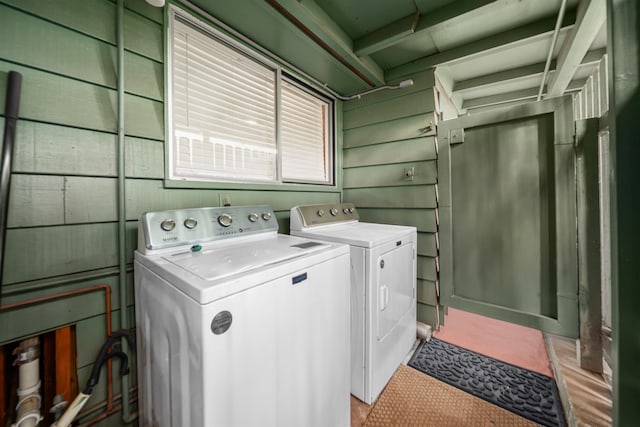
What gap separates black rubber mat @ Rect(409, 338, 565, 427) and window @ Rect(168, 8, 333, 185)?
70.9 inches

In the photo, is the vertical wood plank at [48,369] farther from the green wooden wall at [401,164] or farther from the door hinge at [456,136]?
the door hinge at [456,136]

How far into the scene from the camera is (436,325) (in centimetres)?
214

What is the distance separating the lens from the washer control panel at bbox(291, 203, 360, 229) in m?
1.75

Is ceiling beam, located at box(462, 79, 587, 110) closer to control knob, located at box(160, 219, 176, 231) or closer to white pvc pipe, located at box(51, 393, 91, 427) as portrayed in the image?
control knob, located at box(160, 219, 176, 231)

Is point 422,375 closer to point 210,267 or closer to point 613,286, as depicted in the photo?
point 613,286

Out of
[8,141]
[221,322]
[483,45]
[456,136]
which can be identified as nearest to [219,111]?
[8,141]

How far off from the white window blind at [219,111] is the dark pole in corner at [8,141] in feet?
1.82

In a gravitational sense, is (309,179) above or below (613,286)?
above

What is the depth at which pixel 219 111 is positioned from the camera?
62.9 inches

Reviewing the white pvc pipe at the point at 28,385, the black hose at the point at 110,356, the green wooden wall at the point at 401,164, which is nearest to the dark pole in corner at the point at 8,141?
the white pvc pipe at the point at 28,385

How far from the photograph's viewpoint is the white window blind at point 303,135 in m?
2.10

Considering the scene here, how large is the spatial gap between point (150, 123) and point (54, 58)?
1.22 feet

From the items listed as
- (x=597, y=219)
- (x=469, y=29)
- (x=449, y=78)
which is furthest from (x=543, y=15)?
(x=597, y=219)

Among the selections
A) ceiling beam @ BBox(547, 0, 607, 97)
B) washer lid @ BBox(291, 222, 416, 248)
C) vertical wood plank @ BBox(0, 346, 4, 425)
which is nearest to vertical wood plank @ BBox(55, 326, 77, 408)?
vertical wood plank @ BBox(0, 346, 4, 425)
